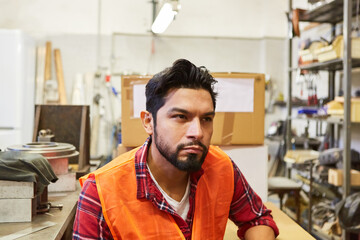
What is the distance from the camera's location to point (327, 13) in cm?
369

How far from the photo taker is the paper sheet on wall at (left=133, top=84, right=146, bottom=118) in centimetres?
172

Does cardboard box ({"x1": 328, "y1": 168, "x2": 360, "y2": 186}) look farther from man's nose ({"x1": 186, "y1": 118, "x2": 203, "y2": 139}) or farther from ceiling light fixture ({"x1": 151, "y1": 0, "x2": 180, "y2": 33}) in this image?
man's nose ({"x1": 186, "y1": 118, "x2": 203, "y2": 139})

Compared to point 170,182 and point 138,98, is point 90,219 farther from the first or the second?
point 138,98

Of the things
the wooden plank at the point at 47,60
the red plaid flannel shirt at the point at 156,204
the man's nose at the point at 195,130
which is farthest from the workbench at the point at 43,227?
the wooden plank at the point at 47,60

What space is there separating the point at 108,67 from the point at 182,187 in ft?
13.3

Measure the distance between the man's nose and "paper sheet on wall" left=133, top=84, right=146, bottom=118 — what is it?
0.58 metres

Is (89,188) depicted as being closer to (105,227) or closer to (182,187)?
(105,227)

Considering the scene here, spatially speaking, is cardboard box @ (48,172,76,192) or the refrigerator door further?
the refrigerator door

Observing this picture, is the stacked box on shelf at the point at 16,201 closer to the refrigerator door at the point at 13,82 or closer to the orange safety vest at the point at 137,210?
the orange safety vest at the point at 137,210

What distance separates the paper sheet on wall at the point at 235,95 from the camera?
177cm

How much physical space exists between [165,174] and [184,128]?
0.65ft

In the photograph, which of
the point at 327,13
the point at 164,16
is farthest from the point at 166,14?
the point at 327,13

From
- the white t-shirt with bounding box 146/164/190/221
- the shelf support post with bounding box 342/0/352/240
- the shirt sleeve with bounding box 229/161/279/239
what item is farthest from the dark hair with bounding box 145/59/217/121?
the shelf support post with bounding box 342/0/352/240

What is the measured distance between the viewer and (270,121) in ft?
17.4
